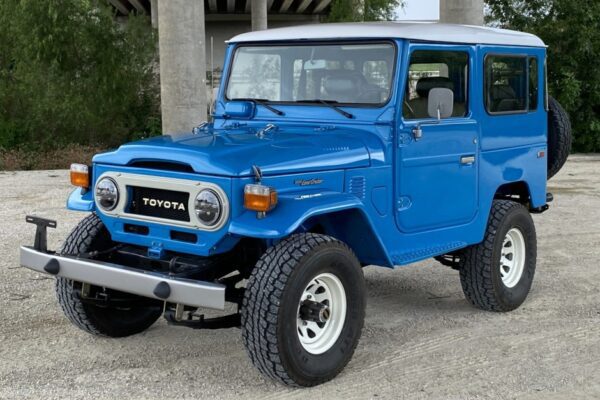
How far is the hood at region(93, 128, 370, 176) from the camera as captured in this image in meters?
4.21

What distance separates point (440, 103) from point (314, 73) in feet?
2.81

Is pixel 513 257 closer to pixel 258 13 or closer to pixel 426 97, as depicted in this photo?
pixel 426 97

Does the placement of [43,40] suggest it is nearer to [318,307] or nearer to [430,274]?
[430,274]

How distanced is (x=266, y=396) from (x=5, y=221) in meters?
6.22

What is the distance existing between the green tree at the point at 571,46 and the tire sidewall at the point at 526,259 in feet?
37.6

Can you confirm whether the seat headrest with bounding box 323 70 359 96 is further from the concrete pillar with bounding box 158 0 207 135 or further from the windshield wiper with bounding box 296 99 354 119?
the concrete pillar with bounding box 158 0 207 135

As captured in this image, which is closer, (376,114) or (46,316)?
(376,114)

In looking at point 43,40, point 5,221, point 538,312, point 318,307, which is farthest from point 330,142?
point 43,40

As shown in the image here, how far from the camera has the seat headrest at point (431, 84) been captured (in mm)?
5223

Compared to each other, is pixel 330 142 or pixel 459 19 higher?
pixel 459 19

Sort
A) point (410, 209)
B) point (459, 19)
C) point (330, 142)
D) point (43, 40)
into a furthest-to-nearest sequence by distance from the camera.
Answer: point (43, 40) → point (459, 19) → point (410, 209) → point (330, 142)

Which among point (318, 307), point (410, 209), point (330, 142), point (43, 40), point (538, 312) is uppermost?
point (43, 40)

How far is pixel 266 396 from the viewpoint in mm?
4270

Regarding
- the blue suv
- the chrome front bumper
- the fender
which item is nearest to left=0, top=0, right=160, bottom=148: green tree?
the blue suv
